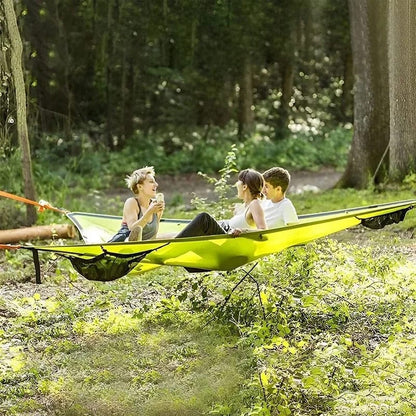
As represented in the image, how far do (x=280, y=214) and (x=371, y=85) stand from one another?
13.6ft

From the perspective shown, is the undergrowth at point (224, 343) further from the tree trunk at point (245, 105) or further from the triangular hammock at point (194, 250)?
the tree trunk at point (245, 105)

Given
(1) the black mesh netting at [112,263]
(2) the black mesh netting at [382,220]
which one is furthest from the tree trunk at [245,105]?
(1) the black mesh netting at [112,263]

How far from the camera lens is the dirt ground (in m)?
9.60

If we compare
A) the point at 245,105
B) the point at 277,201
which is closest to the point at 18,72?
the point at 277,201

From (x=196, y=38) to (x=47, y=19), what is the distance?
2.21 metres

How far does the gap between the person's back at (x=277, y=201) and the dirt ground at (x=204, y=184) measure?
4.45 metres

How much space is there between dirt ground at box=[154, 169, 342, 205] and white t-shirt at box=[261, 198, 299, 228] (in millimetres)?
4443

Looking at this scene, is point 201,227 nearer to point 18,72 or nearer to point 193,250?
point 193,250

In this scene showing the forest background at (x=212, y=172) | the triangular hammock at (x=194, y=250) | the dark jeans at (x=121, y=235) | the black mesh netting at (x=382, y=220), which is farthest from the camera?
the dark jeans at (x=121, y=235)

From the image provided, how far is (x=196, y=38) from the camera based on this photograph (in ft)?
39.8

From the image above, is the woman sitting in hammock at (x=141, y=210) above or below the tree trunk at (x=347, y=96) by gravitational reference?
below

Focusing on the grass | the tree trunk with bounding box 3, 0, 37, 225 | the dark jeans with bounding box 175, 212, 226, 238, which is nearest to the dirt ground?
the tree trunk with bounding box 3, 0, 37, 225

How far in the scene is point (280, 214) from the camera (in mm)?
4480

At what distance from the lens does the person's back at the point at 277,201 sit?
14.5 feet
